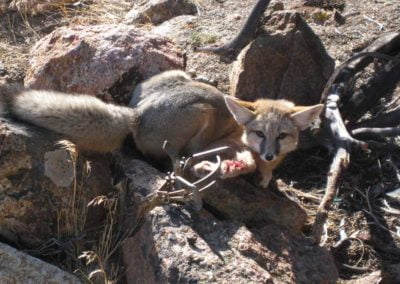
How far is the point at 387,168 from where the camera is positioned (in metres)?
5.55

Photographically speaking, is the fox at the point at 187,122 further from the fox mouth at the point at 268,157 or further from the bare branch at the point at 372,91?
the bare branch at the point at 372,91

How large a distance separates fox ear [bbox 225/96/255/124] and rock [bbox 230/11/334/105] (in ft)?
3.07

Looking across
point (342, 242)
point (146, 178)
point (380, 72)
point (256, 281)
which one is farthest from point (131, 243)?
point (380, 72)

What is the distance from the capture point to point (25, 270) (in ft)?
12.2

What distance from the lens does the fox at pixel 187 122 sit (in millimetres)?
4316

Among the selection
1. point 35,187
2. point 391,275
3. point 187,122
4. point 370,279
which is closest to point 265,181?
point 187,122

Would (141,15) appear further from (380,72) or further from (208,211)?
(208,211)

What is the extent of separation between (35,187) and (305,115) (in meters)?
2.00

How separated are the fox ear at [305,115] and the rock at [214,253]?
100 cm

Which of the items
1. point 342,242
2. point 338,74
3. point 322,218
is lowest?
point 342,242

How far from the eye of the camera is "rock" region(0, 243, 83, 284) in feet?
12.2

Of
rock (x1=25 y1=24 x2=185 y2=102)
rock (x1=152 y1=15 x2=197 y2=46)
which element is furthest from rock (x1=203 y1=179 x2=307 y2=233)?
rock (x1=152 y1=15 x2=197 y2=46)

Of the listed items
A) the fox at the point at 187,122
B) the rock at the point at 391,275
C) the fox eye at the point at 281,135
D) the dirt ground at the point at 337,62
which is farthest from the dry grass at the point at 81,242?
the rock at the point at 391,275

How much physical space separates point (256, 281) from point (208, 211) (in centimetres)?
79
